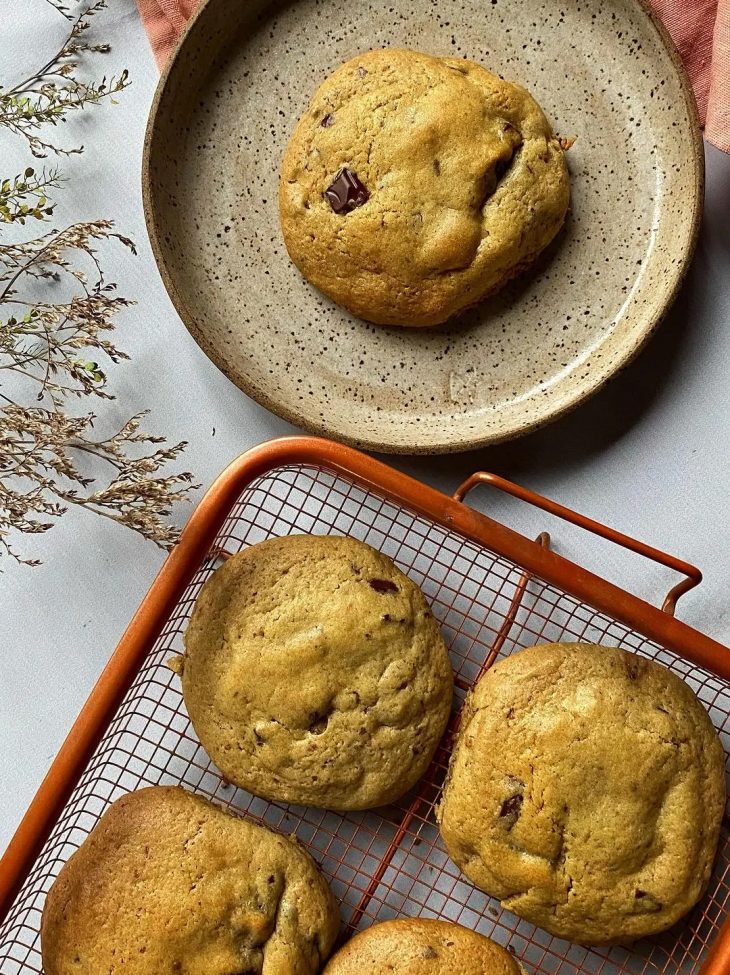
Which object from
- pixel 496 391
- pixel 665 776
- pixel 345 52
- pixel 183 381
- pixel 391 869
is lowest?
pixel 391 869

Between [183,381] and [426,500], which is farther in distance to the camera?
[183,381]

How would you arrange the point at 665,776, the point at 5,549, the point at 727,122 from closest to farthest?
the point at 665,776
the point at 727,122
the point at 5,549

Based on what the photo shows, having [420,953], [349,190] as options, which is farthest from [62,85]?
[420,953]

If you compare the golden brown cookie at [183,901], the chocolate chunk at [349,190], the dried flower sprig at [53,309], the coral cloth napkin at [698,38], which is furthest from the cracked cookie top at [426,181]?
the golden brown cookie at [183,901]

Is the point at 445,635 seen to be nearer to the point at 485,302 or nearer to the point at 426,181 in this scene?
the point at 485,302

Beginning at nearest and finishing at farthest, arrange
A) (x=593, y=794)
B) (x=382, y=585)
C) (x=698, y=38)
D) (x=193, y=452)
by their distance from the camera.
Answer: (x=593, y=794), (x=382, y=585), (x=698, y=38), (x=193, y=452)

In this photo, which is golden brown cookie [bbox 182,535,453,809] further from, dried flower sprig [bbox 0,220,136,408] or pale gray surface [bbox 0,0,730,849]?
dried flower sprig [bbox 0,220,136,408]

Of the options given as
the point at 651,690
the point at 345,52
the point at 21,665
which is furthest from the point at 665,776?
the point at 345,52

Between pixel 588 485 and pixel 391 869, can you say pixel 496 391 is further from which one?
pixel 391 869
